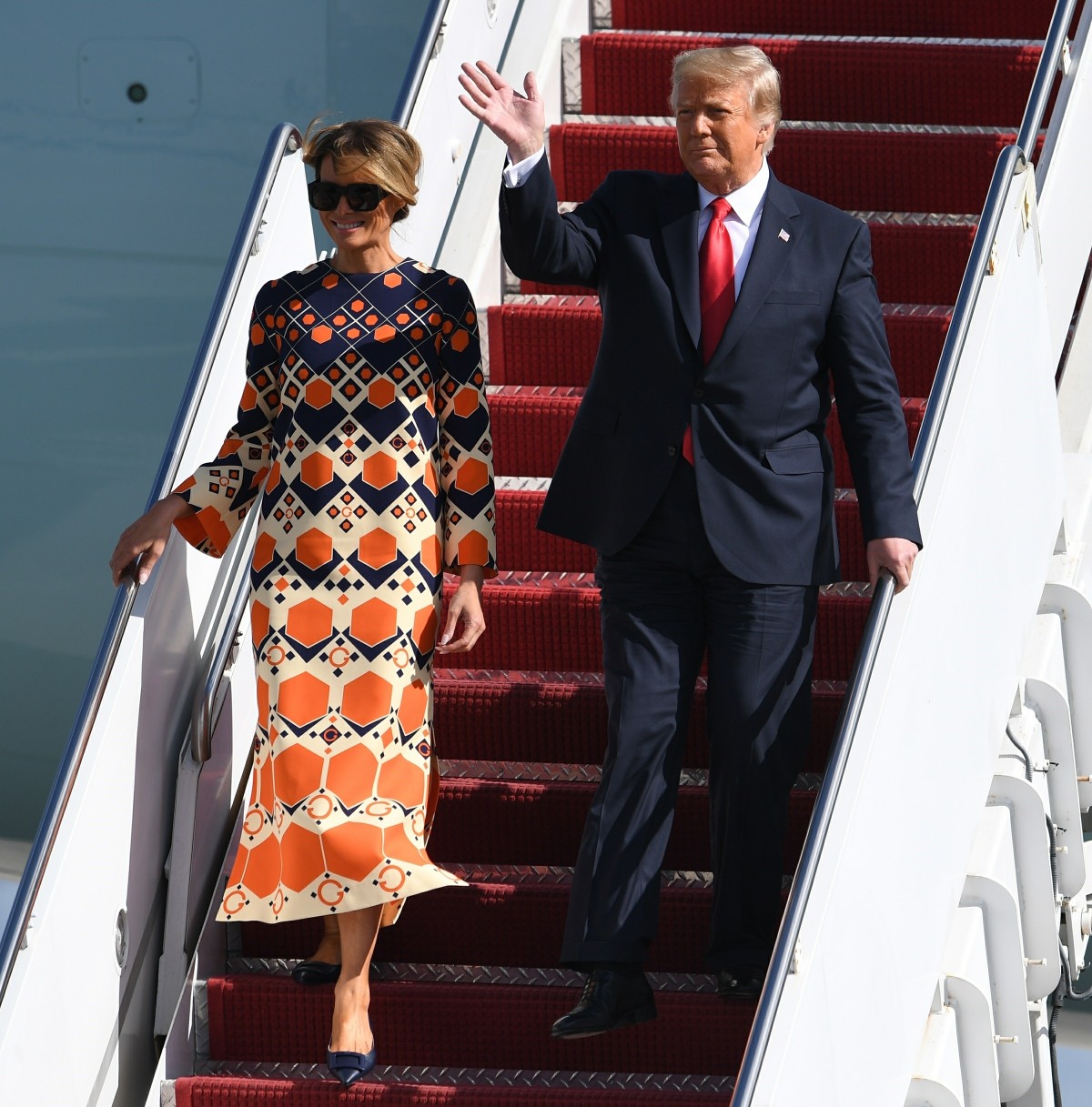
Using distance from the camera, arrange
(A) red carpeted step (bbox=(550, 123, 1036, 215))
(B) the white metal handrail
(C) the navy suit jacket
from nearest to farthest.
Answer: (B) the white metal handrail
(C) the navy suit jacket
(A) red carpeted step (bbox=(550, 123, 1036, 215))

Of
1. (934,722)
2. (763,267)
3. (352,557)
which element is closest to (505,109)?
(763,267)

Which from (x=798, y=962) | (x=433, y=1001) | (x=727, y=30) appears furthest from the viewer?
(x=727, y=30)

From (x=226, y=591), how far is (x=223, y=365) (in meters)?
0.43

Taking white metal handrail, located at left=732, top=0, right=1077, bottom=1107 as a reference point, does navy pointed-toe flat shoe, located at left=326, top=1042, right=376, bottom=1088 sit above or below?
below

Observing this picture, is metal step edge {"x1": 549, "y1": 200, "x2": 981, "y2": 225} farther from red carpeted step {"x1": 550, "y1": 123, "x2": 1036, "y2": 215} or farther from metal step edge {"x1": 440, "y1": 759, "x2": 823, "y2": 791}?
metal step edge {"x1": 440, "y1": 759, "x2": 823, "y2": 791}

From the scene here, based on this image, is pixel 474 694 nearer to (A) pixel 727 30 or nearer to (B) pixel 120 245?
(A) pixel 727 30

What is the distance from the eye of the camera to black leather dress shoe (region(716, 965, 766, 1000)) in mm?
3062

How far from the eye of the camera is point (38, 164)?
5.99 meters

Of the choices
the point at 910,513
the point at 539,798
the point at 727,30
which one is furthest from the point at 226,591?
the point at 727,30

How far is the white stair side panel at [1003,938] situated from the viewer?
339cm

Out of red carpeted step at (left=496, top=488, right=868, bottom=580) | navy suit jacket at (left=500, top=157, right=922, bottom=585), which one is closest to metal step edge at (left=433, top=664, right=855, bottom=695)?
red carpeted step at (left=496, top=488, right=868, bottom=580)

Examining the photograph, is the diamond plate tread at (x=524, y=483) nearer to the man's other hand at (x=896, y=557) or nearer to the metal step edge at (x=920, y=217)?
the metal step edge at (x=920, y=217)

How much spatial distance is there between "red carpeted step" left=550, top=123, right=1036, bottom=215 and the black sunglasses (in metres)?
1.51

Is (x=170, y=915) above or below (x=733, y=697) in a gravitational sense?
below
